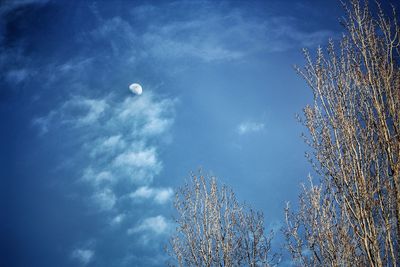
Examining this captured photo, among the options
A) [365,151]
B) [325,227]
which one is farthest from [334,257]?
[365,151]

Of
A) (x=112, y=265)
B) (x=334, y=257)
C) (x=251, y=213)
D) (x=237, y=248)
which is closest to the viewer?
(x=334, y=257)

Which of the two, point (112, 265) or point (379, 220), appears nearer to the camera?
point (379, 220)

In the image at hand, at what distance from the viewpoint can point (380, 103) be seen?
7266 mm

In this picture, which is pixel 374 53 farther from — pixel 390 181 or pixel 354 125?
pixel 390 181

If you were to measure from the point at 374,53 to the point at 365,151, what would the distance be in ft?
8.15

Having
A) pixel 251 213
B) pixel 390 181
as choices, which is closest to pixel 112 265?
pixel 251 213

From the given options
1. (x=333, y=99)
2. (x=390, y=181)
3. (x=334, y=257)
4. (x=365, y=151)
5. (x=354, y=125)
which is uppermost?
(x=333, y=99)

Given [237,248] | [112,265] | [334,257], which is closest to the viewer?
[334,257]

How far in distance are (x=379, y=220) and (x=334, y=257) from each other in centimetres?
175

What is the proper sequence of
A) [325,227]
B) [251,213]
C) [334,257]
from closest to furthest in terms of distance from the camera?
1. [334,257]
2. [325,227]
3. [251,213]

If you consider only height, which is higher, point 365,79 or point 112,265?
point 112,265

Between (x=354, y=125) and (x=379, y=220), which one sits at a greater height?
(x=354, y=125)

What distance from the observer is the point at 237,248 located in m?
12.0

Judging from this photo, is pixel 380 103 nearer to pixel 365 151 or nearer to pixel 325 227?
pixel 365 151
